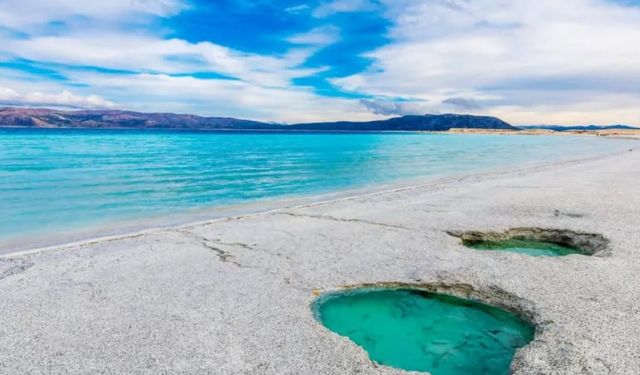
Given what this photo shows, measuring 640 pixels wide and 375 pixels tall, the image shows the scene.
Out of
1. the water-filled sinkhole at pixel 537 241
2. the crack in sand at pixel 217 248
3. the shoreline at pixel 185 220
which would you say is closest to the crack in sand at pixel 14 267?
the shoreline at pixel 185 220

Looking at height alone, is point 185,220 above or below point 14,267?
below

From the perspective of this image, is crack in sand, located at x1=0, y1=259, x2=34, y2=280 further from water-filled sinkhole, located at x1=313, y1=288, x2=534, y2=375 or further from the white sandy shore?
water-filled sinkhole, located at x1=313, y1=288, x2=534, y2=375

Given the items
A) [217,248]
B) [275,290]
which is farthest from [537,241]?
[217,248]

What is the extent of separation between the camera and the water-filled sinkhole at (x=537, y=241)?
8.80 m

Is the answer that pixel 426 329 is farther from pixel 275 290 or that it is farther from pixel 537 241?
pixel 537 241

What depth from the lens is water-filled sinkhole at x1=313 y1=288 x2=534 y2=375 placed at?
4691 millimetres

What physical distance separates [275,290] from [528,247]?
599cm

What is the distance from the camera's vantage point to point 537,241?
9594 mm

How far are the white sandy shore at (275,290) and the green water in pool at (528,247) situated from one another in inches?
29.4

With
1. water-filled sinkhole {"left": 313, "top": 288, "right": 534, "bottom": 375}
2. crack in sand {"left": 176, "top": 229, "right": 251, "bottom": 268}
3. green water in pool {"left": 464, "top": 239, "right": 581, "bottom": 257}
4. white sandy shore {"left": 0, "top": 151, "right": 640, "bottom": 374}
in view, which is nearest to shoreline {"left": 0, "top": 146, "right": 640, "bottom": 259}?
white sandy shore {"left": 0, "top": 151, "right": 640, "bottom": 374}

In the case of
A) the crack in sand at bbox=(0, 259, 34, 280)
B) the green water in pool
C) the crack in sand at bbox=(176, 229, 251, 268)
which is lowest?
the crack in sand at bbox=(0, 259, 34, 280)

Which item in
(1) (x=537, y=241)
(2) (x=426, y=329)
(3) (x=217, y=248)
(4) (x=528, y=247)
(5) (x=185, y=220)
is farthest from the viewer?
(5) (x=185, y=220)

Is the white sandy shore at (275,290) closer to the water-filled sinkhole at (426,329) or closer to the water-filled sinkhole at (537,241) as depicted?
the water-filled sinkhole at (426,329)

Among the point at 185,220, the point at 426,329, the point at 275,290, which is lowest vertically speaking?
the point at 185,220
